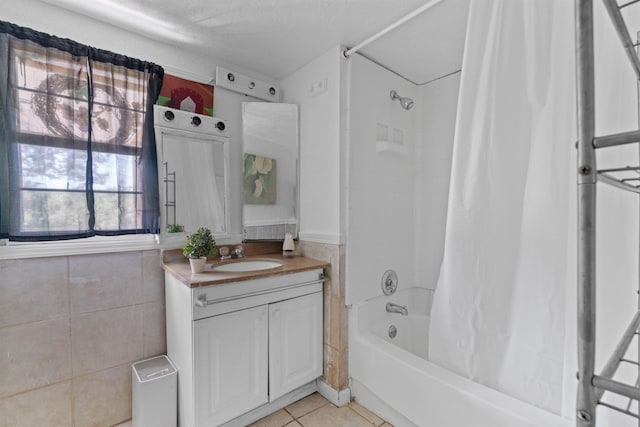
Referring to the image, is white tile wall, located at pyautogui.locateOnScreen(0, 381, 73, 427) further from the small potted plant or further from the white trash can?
the small potted plant

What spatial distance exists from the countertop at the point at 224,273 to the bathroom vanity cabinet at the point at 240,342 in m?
0.03

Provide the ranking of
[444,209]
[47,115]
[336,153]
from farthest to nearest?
[444,209], [336,153], [47,115]

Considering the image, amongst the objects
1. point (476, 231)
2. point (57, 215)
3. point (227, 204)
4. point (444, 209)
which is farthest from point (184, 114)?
point (444, 209)

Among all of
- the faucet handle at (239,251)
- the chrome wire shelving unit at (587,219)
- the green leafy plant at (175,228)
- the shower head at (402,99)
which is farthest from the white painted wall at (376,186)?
the chrome wire shelving unit at (587,219)

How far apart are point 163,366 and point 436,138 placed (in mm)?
2479

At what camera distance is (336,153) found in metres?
1.88

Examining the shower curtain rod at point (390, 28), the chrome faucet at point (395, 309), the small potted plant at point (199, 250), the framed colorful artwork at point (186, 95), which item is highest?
the shower curtain rod at point (390, 28)

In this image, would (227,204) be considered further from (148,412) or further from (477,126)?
(477,126)

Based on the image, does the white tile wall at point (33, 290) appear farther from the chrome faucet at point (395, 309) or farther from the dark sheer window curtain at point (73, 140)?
the chrome faucet at point (395, 309)

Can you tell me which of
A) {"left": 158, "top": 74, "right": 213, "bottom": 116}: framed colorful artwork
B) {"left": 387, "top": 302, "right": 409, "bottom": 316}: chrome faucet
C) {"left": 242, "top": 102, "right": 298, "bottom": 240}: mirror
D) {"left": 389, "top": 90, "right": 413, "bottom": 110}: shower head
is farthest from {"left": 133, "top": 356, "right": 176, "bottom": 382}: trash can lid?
{"left": 389, "top": 90, "right": 413, "bottom": 110}: shower head

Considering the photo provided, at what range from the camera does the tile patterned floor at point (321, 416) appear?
1.68 meters

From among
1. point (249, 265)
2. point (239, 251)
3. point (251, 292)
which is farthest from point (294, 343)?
point (239, 251)

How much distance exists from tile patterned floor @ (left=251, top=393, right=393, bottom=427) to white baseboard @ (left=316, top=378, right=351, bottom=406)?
0.08ft

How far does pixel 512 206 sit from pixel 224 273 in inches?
56.6
